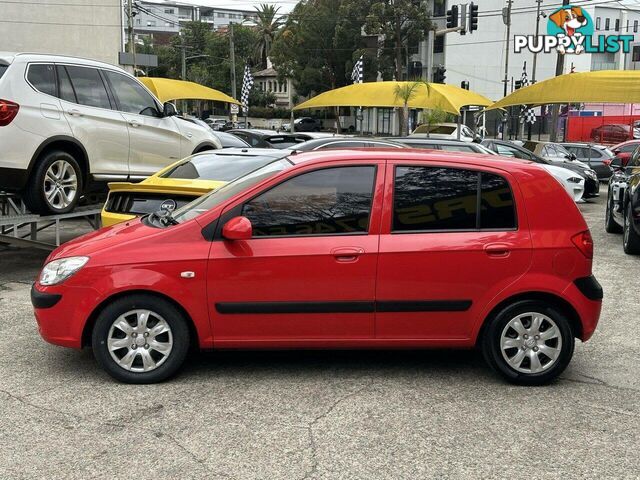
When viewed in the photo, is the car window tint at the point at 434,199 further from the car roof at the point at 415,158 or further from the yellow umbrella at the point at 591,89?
the yellow umbrella at the point at 591,89

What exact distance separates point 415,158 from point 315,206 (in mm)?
768

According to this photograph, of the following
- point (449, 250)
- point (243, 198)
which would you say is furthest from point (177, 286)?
point (449, 250)

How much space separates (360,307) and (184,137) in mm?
5763

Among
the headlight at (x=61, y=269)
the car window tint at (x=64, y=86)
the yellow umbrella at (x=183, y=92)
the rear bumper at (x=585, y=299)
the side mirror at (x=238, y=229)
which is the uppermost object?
the yellow umbrella at (x=183, y=92)

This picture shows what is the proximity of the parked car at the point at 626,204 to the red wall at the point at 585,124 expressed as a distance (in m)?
29.2

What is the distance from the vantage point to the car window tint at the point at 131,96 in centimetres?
871

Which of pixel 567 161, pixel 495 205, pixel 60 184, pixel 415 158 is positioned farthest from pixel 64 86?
pixel 567 161

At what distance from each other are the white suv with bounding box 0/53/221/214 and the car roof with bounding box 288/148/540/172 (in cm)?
365

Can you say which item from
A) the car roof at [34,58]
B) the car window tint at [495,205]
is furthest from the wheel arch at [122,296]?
the car roof at [34,58]

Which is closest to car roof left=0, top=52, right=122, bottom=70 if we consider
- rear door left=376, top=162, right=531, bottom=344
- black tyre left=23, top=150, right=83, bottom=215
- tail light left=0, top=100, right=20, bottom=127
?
tail light left=0, top=100, right=20, bottom=127

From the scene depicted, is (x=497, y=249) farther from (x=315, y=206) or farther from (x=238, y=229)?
(x=238, y=229)

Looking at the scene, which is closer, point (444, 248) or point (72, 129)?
point (444, 248)

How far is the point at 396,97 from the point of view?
2362cm

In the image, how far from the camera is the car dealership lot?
3.73 metres
